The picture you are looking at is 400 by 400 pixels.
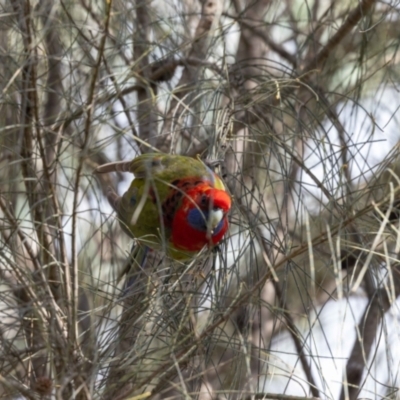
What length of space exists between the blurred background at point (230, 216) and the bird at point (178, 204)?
0.06 metres

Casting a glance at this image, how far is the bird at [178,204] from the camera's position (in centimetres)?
212

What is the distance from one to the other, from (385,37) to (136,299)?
1.64 m

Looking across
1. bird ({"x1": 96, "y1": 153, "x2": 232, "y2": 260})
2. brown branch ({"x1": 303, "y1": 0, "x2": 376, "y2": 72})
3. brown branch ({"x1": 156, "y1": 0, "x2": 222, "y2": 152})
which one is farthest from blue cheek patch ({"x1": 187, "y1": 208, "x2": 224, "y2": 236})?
brown branch ({"x1": 303, "y1": 0, "x2": 376, "y2": 72})

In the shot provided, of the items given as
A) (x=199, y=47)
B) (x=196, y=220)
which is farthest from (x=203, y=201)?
(x=199, y=47)

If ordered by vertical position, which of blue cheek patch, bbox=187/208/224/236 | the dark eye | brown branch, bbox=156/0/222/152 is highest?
brown branch, bbox=156/0/222/152

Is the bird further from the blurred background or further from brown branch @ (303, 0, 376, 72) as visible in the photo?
brown branch @ (303, 0, 376, 72)

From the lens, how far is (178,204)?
2.34 meters

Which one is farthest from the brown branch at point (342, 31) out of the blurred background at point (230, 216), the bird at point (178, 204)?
the bird at point (178, 204)

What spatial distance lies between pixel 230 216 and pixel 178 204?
245mm

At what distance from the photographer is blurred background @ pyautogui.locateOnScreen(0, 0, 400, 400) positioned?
59.5 inches

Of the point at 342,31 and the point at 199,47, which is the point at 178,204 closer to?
the point at 199,47

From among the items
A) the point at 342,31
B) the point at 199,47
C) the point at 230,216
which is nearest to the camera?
the point at 230,216

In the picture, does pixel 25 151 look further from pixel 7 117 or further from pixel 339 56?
pixel 339 56

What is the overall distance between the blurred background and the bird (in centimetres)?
6
